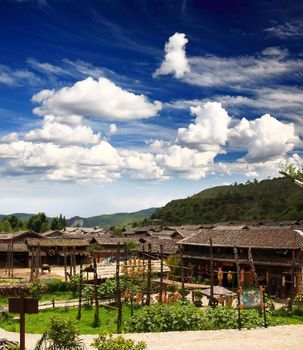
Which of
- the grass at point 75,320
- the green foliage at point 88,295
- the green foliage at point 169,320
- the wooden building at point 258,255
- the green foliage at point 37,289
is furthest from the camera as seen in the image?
the wooden building at point 258,255

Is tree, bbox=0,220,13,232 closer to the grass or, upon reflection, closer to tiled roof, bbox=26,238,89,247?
tiled roof, bbox=26,238,89,247

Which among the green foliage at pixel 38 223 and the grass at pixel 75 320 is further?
the green foliage at pixel 38 223

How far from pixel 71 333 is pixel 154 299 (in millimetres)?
22727

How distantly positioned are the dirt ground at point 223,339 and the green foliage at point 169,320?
3.86 ft

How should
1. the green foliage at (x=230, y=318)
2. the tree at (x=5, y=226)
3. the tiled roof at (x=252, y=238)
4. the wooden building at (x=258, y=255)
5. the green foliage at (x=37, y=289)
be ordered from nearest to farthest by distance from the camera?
the green foliage at (x=230, y=318) < the green foliage at (x=37, y=289) < the wooden building at (x=258, y=255) < the tiled roof at (x=252, y=238) < the tree at (x=5, y=226)

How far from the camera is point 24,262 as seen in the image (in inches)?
2741

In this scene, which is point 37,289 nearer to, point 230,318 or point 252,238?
point 230,318

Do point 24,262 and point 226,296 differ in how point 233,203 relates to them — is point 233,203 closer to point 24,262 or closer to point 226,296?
point 24,262

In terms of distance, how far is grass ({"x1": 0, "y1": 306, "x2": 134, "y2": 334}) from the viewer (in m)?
25.9

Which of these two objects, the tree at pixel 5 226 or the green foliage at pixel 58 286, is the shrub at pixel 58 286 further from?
the tree at pixel 5 226

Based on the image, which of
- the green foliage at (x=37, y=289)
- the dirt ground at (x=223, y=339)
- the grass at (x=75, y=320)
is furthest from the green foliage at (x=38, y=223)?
the dirt ground at (x=223, y=339)

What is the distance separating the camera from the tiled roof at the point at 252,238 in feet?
140

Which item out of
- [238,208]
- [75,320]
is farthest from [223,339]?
[238,208]

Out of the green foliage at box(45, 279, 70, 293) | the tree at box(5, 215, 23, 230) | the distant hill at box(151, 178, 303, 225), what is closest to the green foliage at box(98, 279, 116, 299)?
the green foliage at box(45, 279, 70, 293)
